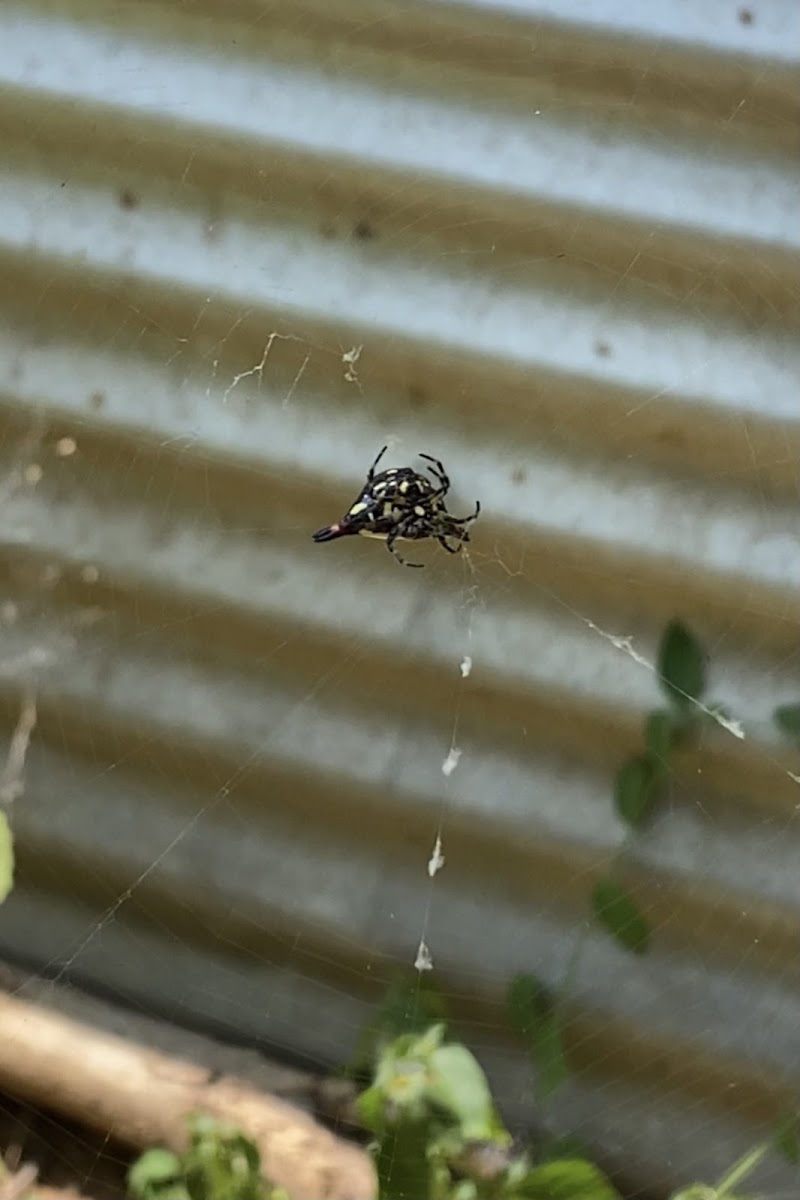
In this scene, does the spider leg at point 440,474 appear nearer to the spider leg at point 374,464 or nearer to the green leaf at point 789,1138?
the spider leg at point 374,464

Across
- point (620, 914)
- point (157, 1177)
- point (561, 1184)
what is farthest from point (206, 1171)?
point (620, 914)

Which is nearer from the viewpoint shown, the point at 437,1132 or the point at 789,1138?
the point at 437,1132

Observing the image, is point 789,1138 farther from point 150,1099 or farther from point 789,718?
point 150,1099

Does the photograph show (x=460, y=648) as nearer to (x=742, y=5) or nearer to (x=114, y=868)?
(x=114, y=868)

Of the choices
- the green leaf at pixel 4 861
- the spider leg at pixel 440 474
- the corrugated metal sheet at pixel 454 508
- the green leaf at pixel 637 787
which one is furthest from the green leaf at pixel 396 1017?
the spider leg at pixel 440 474

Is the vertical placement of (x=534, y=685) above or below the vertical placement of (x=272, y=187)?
below

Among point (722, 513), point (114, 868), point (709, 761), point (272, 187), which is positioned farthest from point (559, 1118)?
point (272, 187)
